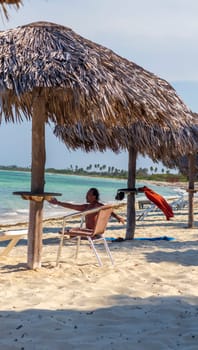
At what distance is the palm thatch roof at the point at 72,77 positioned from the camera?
4.94m

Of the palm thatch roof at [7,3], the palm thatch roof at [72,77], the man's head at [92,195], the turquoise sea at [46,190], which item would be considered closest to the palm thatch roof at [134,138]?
the man's head at [92,195]

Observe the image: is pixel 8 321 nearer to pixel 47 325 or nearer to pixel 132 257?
pixel 47 325

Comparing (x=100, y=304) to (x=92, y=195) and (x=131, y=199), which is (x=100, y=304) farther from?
(x=131, y=199)

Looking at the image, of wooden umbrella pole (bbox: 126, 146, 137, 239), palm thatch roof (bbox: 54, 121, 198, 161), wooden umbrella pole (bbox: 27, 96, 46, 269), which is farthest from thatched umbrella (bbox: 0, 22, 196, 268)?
wooden umbrella pole (bbox: 126, 146, 137, 239)

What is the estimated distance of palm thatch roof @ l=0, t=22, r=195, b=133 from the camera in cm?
494

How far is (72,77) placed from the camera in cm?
496

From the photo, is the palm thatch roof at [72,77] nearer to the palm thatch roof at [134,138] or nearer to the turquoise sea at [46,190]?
the palm thatch roof at [134,138]

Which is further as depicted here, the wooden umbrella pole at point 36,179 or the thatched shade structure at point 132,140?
the thatched shade structure at point 132,140

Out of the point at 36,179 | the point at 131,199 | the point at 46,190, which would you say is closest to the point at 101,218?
the point at 36,179

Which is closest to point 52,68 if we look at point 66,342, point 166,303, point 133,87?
point 133,87

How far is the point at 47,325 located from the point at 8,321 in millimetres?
286

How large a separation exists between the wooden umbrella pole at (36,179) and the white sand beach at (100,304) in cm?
22

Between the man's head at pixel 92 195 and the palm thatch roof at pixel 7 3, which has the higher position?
the palm thatch roof at pixel 7 3

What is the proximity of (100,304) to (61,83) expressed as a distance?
214 centimetres
